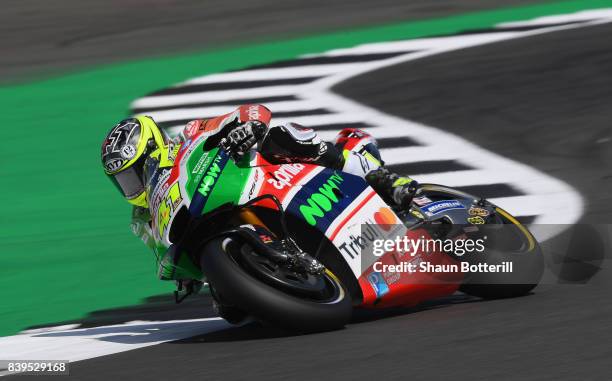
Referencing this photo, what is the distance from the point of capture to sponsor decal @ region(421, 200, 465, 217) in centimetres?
680

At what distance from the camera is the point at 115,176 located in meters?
6.68

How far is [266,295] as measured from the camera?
5590 mm

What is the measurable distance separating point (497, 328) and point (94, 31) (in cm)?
1249

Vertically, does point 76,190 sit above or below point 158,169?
below

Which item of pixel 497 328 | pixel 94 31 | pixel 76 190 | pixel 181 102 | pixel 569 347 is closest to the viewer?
pixel 569 347

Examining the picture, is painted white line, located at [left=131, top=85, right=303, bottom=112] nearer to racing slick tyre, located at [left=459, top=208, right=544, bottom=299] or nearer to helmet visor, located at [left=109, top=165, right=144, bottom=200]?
helmet visor, located at [left=109, top=165, right=144, bottom=200]

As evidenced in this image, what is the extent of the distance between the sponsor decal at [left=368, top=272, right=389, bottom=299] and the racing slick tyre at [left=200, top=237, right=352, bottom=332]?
1.06 feet

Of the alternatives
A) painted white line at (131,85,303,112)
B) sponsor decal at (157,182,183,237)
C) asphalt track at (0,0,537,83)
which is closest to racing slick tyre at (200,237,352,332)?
sponsor decal at (157,182,183,237)

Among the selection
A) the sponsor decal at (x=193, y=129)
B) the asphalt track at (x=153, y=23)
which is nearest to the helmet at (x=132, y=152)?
the sponsor decal at (x=193, y=129)

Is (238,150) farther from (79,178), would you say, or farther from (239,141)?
(79,178)

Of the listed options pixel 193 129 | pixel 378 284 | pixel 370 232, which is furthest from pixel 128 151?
pixel 378 284

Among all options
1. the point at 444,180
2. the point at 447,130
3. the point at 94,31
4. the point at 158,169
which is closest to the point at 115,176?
the point at 158,169

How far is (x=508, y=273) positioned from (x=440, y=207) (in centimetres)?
57

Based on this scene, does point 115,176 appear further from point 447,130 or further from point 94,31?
point 94,31
